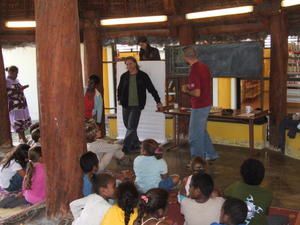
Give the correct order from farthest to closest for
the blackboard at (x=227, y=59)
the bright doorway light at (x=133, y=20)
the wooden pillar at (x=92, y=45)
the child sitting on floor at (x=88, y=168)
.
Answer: the wooden pillar at (x=92, y=45) < the bright doorway light at (x=133, y=20) < the blackboard at (x=227, y=59) < the child sitting on floor at (x=88, y=168)

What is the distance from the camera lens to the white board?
7668 mm

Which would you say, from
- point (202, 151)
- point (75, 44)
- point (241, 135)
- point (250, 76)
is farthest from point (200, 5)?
point (75, 44)

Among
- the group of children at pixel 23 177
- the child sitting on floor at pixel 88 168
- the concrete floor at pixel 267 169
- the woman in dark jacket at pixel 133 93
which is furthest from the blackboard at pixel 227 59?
the child sitting on floor at pixel 88 168

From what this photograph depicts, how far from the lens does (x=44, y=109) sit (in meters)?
4.05

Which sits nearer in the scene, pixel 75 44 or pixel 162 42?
pixel 75 44

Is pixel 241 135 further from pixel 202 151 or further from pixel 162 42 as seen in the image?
pixel 162 42

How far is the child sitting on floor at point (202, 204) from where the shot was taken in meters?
3.18

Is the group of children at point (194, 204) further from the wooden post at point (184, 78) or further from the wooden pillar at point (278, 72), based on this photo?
the wooden post at point (184, 78)

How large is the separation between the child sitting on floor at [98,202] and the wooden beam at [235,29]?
14.9ft

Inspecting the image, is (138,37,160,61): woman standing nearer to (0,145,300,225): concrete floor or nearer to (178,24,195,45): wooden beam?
(178,24,195,45): wooden beam

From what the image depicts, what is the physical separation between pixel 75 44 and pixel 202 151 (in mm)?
2655

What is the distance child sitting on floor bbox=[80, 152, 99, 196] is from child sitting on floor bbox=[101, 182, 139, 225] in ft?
3.08

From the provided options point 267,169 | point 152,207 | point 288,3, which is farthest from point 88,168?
point 288,3

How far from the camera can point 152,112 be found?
793cm
